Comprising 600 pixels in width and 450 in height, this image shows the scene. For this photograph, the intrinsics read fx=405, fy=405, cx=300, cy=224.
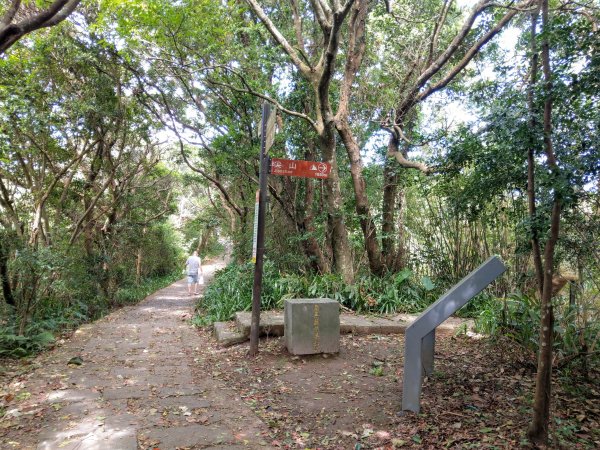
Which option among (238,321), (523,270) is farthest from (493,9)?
(238,321)

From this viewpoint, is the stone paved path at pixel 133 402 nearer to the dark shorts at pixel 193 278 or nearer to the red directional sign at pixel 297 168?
the red directional sign at pixel 297 168

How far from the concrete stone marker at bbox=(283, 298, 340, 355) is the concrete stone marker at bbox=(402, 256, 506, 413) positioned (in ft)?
5.83

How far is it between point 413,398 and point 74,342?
5.65 meters

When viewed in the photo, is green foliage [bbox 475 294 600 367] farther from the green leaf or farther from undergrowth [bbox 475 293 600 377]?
the green leaf

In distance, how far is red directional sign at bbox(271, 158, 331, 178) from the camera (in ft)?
17.4

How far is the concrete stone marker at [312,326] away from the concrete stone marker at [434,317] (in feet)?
5.83

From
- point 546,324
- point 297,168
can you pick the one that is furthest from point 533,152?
point 297,168

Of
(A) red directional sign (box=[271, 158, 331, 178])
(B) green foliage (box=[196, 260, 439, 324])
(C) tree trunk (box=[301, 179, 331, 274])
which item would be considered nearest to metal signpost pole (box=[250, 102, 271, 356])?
(A) red directional sign (box=[271, 158, 331, 178])

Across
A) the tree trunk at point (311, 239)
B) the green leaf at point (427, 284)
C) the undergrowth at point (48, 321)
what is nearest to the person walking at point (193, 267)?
the undergrowth at point (48, 321)

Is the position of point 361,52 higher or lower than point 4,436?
higher

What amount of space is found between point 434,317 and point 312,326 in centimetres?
202

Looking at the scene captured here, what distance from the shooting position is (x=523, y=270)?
635 centimetres

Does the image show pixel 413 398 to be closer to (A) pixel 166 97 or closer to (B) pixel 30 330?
(B) pixel 30 330

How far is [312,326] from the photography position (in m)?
5.20
